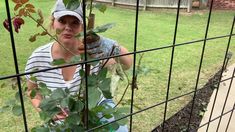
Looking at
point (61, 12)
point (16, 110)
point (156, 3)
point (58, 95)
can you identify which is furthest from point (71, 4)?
point (156, 3)

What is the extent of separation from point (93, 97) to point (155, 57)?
12.1 feet

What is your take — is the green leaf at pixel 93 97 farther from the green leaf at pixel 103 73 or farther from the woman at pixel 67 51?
the woman at pixel 67 51

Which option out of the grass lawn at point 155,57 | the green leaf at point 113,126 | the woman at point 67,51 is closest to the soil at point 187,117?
the grass lawn at point 155,57

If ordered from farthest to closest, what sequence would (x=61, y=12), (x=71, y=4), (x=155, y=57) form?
(x=155, y=57)
(x=61, y=12)
(x=71, y=4)

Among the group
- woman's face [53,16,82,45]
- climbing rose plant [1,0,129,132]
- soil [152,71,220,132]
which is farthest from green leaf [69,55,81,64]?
soil [152,71,220,132]

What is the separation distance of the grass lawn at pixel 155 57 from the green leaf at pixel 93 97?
182 millimetres

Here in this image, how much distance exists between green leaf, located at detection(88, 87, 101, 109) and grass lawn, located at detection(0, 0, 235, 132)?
182 mm

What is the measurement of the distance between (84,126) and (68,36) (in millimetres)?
589

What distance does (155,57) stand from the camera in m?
4.41

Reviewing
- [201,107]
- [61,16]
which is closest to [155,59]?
[201,107]

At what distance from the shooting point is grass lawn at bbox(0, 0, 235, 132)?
108 inches

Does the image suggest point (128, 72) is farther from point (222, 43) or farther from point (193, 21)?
point (193, 21)

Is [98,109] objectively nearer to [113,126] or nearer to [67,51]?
[113,126]

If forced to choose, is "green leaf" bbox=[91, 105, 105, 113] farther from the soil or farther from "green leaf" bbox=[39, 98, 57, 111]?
the soil
